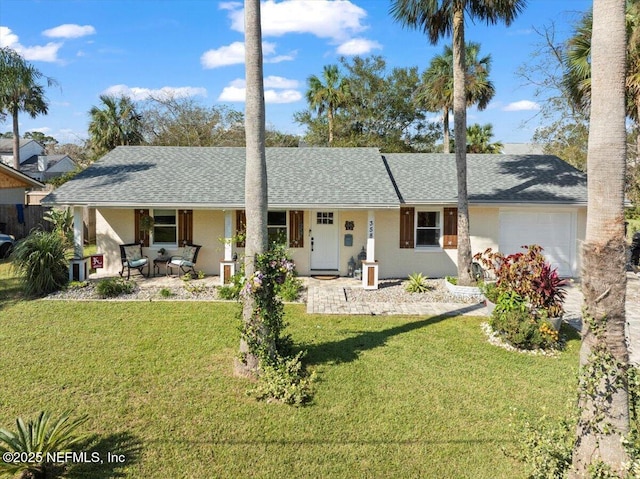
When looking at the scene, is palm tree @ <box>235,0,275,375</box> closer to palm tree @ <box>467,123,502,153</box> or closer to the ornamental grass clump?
the ornamental grass clump

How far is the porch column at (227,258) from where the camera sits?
1258 centimetres

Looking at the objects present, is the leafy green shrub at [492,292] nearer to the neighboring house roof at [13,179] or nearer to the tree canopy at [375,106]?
the neighboring house roof at [13,179]

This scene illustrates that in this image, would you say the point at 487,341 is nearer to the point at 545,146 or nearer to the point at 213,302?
the point at 213,302

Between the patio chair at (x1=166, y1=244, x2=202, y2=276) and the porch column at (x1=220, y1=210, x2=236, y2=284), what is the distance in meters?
1.16

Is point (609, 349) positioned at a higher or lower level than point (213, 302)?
higher

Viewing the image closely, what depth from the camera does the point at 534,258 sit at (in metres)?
8.41

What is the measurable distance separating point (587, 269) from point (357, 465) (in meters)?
2.95

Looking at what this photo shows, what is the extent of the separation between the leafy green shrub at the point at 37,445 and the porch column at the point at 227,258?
7859mm

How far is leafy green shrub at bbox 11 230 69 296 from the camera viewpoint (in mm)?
11141

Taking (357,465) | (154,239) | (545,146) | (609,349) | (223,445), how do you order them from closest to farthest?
(609,349)
(357,465)
(223,445)
(154,239)
(545,146)

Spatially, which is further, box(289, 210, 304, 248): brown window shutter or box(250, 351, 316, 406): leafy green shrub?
box(289, 210, 304, 248): brown window shutter

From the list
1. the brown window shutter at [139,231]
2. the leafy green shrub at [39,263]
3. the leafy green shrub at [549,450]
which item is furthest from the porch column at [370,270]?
the leafy green shrub at [39,263]

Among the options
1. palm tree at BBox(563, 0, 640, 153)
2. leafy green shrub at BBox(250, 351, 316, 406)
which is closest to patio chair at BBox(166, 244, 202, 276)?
leafy green shrub at BBox(250, 351, 316, 406)

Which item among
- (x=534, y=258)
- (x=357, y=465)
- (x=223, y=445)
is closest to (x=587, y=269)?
(x=357, y=465)
